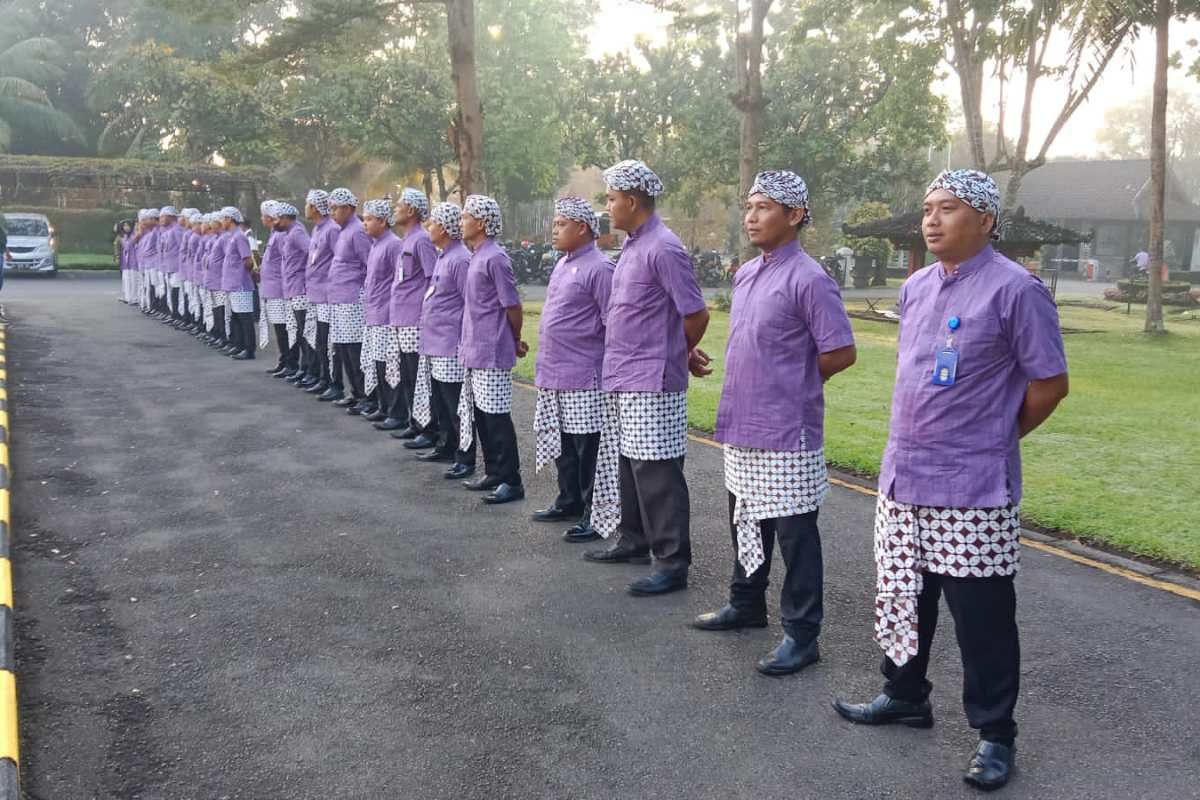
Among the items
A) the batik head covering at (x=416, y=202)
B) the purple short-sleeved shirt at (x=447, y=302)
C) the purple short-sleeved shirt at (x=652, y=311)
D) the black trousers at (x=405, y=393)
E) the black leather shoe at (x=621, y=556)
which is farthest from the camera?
the black trousers at (x=405, y=393)

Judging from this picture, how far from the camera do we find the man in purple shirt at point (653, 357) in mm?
5066

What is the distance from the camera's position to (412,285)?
8.34 m

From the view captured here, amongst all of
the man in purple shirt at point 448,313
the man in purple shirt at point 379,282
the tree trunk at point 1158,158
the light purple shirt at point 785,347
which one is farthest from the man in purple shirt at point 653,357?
the tree trunk at point 1158,158

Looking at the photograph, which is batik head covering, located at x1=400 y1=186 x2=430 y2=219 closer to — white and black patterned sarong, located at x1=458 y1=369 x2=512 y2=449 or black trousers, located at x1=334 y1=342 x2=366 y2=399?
white and black patterned sarong, located at x1=458 y1=369 x2=512 y2=449

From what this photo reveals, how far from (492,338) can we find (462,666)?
3024 mm

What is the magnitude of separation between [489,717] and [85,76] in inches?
1817

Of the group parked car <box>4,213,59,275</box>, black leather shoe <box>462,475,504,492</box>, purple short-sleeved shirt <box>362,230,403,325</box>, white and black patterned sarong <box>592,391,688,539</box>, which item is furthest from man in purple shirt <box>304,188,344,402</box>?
parked car <box>4,213,59,275</box>

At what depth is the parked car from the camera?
28000mm

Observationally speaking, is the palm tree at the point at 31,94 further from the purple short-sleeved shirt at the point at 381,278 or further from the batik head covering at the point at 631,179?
the batik head covering at the point at 631,179

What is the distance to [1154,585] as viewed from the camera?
5410 mm

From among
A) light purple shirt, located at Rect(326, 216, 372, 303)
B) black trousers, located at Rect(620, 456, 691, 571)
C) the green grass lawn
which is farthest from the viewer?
light purple shirt, located at Rect(326, 216, 372, 303)

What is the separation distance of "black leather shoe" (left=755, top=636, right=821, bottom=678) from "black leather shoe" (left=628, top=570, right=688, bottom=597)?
0.93m

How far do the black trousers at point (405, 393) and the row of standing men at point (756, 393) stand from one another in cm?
3

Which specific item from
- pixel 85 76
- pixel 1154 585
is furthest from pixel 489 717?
pixel 85 76
